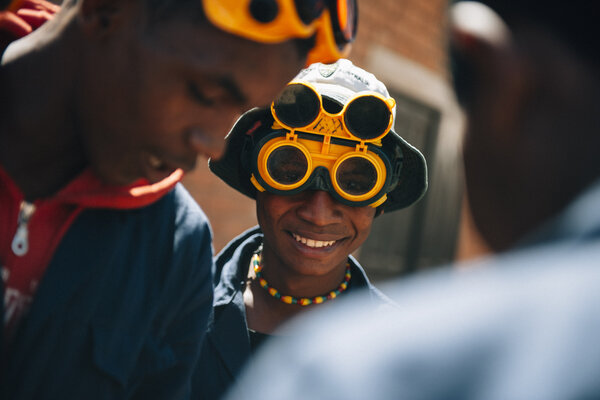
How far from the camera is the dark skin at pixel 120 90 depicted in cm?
143

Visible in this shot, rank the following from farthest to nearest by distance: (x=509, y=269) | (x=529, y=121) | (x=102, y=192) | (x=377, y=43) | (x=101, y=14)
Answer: (x=377, y=43), (x=102, y=192), (x=101, y=14), (x=529, y=121), (x=509, y=269)

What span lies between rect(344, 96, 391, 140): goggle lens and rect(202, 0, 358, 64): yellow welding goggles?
0.73 m

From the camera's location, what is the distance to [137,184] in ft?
5.40

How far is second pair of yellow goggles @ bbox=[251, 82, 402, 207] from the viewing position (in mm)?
2400

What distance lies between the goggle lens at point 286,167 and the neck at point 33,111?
40.3 inches

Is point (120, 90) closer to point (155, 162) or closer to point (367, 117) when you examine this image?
point (155, 162)

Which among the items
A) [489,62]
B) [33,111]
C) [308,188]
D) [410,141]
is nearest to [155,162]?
[33,111]

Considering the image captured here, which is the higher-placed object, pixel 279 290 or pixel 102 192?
pixel 102 192

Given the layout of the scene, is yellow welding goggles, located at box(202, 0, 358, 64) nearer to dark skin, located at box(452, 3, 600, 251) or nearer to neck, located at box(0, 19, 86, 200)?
neck, located at box(0, 19, 86, 200)

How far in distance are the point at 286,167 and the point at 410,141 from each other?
465 centimetres

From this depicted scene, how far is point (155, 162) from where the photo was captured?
1.52 m

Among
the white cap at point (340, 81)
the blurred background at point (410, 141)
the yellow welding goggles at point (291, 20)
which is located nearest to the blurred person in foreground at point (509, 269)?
the yellow welding goggles at point (291, 20)

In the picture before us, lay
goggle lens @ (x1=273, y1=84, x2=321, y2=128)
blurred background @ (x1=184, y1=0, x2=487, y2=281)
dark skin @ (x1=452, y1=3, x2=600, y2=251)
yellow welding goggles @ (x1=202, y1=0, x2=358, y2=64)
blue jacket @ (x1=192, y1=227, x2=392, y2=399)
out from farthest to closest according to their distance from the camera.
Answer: blurred background @ (x1=184, y1=0, x2=487, y2=281)
goggle lens @ (x1=273, y1=84, x2=321, y2=128)
blue jacket @ (x1=192, y1=227, x2=392, y2=399)
yellow welding goggles @ (x1=202, y1=0, x2=358, y2=64)
dark skin @ (x1=452, y1=3, x2=600, y2=251)

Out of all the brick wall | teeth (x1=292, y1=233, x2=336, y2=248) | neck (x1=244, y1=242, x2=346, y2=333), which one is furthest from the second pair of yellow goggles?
the brick wall
